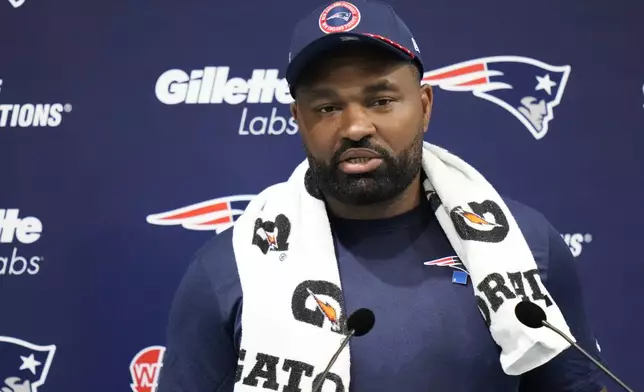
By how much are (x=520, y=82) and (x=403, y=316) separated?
78cm

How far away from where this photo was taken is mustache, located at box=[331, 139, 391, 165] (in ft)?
3.16

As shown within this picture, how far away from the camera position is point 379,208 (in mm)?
1048

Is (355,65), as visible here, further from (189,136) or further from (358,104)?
(189,136)

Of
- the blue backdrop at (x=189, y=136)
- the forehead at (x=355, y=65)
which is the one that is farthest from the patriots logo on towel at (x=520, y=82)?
the forehead at (x=355, y=65)

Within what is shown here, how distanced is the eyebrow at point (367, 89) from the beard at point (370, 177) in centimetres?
7

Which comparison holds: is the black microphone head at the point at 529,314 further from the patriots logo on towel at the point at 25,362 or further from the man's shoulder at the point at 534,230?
the patriots logo on towel at the point at 25,362

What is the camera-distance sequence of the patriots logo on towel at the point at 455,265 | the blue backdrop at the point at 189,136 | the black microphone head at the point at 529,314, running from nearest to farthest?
the black microphone head at the point at 529,314
the patriots logo on towel at the point at 455,265
the blue backdrop at the point at 189,136

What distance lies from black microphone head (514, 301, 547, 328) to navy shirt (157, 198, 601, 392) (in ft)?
0.24

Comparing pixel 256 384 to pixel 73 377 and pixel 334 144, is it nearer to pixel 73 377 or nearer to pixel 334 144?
pixel 334 144

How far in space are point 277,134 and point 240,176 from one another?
0.39 feet

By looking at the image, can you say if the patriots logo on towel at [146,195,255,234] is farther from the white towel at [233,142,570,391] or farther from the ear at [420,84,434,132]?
the ear at [420,84,434,132]

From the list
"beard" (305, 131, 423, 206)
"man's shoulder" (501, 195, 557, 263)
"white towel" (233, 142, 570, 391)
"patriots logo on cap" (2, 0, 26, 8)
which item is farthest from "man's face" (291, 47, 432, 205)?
"patriots logo on cap" (2, 0, 26, 8)

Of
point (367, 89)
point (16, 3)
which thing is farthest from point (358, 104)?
point (16, 3)

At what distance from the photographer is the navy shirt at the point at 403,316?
95 centimetres
